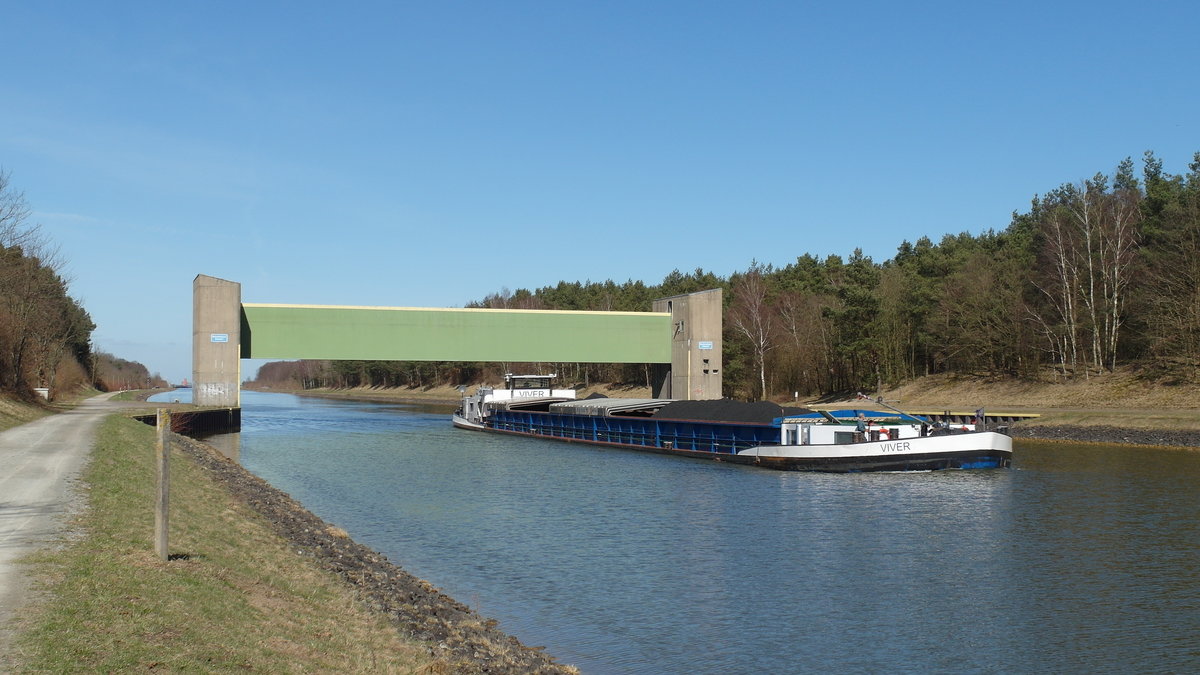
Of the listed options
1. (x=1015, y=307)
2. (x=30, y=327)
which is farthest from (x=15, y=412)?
(x=1015, y=307)

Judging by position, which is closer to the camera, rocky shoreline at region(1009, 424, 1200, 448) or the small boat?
the small boat

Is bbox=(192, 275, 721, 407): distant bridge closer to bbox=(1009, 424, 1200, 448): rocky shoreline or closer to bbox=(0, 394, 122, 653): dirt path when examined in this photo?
bbox=(1009, 424, 1200, 448): rocky shoreline

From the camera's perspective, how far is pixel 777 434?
43.1 meters


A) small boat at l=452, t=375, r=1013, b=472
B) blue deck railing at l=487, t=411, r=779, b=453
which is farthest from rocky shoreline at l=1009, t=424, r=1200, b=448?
blue deck railing at l=487, t=411, r=779, b=453

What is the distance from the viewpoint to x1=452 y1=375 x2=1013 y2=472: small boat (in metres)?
38.0

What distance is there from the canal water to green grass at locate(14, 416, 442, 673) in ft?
10.8

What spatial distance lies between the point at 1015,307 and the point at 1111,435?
20637 mm

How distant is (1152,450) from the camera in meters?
43.8

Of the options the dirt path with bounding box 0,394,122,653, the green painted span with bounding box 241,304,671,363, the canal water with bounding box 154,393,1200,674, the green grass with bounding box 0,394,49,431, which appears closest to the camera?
the dirt path with bounding box 0,394,122,653

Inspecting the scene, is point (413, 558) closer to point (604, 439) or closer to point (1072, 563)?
point (1072, 563)

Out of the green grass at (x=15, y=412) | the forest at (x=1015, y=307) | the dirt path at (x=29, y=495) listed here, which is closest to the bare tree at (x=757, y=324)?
the forest at (x=1015, y=307)

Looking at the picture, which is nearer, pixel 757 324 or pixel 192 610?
pixel 192 610

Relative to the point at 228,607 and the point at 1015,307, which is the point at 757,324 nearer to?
the point at 1015,307

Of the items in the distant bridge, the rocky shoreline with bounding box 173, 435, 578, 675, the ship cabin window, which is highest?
the distant bridge
